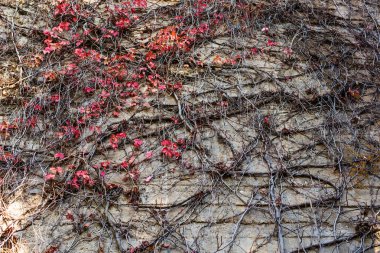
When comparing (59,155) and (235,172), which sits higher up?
(59,155)

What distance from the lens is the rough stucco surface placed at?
293cm

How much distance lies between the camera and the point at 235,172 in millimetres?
3213

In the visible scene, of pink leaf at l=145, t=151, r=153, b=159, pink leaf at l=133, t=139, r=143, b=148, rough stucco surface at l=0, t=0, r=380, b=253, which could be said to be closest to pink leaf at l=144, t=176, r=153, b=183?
rough stucco surface at l=0, t=0, r=380, b=253

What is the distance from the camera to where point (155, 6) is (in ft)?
14.0

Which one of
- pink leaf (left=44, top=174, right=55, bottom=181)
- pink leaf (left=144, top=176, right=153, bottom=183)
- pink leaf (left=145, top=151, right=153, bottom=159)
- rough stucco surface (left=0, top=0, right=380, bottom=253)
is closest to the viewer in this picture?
rough stucco surface (left=0, top=0, right=380, bottom=253)

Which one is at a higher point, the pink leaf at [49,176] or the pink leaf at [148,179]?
the pink leaf at [49,176]

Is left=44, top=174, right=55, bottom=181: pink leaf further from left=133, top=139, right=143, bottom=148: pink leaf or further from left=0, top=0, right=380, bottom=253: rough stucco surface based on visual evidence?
left=133, top=139, right=143, bottom=148: pink leaf

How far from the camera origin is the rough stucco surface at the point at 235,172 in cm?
293

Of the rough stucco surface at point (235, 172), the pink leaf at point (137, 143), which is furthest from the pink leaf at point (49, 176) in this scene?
the pink leaf at point (137, 143)

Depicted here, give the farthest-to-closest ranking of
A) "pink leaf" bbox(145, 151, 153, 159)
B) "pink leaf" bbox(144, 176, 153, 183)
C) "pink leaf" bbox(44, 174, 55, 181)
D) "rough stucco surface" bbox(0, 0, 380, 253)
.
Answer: "pink leaf" bbox(145, 151, 153, 159)
"pink leaf" bbox(144, 176, 153, 183)
"pink leaf" bbox(44, 174, 55, 181)
"rough stucco surface" bbox(0, 0, 380, 253)

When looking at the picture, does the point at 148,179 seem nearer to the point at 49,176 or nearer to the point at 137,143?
the point at 137,143

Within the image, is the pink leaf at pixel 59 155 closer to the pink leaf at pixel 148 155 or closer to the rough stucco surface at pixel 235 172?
the rough stucco surface at pixel 235 172

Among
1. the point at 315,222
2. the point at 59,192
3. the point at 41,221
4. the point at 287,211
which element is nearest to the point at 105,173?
the point at 59,192

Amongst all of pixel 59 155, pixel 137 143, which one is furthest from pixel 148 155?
pixel 59 155
